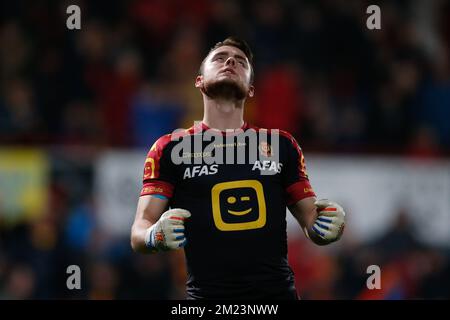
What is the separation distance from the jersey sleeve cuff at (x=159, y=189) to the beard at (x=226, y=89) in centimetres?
61

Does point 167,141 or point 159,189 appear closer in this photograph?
point 159,189

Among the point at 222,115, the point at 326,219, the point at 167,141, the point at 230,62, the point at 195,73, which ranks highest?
the point at 195,73

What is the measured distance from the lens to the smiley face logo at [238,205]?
17.0 ft

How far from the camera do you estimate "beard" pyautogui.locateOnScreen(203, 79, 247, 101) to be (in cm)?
547

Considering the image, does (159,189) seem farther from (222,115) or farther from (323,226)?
(323,226)

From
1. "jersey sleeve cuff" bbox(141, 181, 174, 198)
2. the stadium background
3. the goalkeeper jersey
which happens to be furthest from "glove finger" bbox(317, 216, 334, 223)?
the stadium background

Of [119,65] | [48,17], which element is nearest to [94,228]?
[119,65]

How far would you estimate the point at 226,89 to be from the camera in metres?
5.49

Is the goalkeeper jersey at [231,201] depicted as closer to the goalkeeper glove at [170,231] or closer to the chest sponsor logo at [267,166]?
the chest sponsor logo at [267,166]

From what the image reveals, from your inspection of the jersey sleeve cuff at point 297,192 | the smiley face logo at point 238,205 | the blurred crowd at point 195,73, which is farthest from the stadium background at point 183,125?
the smiley face logo at point 238,205

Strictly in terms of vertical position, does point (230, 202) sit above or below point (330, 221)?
above

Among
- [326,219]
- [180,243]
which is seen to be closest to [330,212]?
[326,219]

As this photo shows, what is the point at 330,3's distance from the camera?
12.7m

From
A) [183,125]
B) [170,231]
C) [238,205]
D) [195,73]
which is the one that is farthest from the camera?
[195,73]
